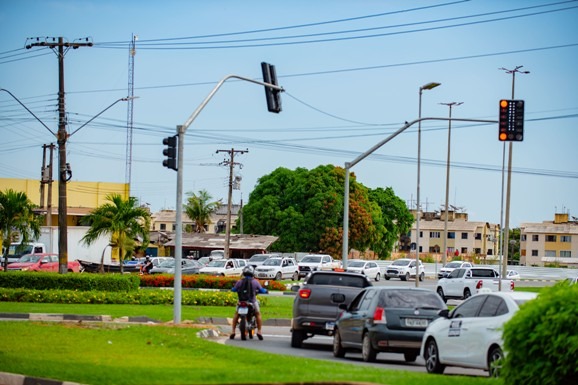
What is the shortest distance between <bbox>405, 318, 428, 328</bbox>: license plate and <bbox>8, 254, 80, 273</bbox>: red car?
3844 centimetres

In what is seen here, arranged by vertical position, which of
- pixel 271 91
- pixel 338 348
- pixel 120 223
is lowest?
pixel 338 348

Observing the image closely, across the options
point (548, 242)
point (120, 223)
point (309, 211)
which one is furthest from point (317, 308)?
point (548, 242)

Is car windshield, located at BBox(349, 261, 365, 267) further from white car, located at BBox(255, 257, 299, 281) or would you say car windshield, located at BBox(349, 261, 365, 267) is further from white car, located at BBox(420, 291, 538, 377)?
white car, located at BBox(420, 291, 538, 377)

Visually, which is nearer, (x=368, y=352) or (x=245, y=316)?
(x=368, y=352)

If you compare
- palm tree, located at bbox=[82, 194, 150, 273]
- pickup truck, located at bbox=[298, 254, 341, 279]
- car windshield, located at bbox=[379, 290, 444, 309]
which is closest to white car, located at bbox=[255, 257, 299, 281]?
pickup truck, located at bbox=[298, 254, 341, 279]

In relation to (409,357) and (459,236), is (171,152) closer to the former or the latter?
(409,357)

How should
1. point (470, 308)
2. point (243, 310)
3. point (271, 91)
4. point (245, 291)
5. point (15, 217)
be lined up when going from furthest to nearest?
point (15, 217) < point (271, 91) < point (245, 291) < point (243, 310) < point (470, 308)

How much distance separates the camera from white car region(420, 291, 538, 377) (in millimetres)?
16891

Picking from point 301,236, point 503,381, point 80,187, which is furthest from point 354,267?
point 503,381

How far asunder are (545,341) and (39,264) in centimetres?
4811

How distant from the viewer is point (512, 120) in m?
31.8

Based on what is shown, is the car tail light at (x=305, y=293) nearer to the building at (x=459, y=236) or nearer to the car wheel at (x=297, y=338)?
the car wheel at (x=297, y=338)

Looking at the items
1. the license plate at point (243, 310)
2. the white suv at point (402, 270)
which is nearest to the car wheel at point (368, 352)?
the license plate at point (243, 310)

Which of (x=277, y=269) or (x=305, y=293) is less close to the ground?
(x=305, y=293)
